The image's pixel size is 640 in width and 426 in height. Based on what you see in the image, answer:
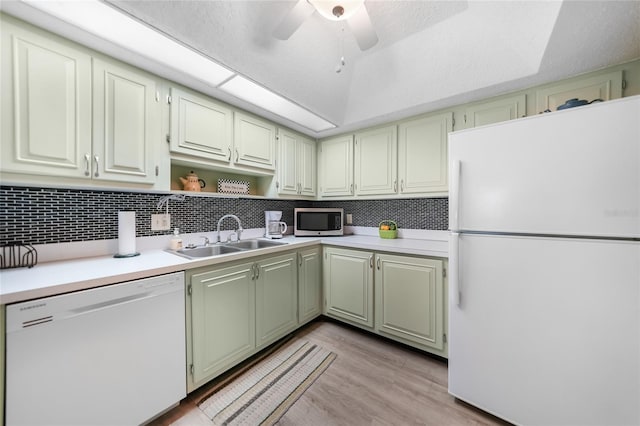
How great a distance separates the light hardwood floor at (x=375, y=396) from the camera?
1360 mm

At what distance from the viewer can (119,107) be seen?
141cm

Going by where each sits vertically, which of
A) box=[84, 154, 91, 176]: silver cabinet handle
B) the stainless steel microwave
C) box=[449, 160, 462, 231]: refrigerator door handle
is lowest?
the stainless steel microwave

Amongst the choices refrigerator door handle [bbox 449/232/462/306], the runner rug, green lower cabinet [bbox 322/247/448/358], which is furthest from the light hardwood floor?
refrigerator door handle [bbox 449/232/462/306]

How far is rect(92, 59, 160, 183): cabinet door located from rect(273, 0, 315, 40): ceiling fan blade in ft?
3.14

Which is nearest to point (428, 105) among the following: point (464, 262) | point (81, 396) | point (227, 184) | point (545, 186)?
point (545, 186)

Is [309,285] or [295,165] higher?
[295,165]

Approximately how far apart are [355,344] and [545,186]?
1.85 m

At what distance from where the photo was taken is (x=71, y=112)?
1.25 m

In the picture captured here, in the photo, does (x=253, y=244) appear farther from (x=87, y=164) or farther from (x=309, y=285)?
(x=87, y=164)

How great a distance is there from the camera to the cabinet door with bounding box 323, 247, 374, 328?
7.21ft

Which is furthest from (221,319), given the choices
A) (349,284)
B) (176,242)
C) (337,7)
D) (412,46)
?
(412,46)

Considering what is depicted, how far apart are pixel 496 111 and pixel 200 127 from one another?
238 cm

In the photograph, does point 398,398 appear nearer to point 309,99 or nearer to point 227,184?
point 227,184

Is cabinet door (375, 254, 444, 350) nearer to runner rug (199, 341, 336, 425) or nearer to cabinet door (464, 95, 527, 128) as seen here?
runner rug (199, 341, 336, 425)
